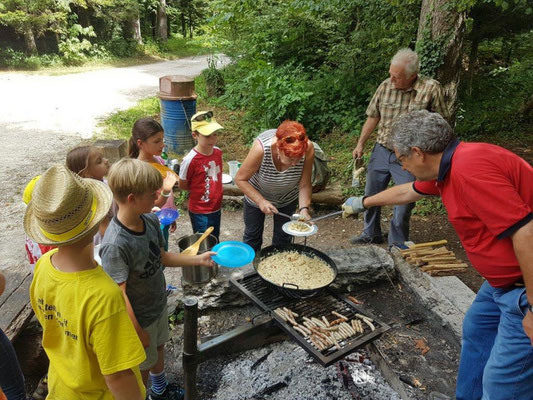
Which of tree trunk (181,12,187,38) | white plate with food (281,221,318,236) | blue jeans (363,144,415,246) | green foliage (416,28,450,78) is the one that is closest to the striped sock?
white plate with food (281,221,318,236)

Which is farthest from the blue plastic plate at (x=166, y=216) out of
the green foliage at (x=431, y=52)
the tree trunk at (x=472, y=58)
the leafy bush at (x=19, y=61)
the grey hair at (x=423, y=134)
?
the leafy bush at (x=19, y=61)

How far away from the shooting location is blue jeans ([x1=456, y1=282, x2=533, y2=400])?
1941mm

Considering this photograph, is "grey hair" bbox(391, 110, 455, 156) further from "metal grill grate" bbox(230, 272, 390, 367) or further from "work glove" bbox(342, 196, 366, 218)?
"metal grill grate" bbox(230, 272, 390, 367)

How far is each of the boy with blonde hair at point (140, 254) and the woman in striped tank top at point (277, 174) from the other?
111 centimetres

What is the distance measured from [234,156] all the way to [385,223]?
12.7 feet

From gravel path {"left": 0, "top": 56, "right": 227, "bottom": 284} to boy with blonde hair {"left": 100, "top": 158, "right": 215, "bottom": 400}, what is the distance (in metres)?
1.72

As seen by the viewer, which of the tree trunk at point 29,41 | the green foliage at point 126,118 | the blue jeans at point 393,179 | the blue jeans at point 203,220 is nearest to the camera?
the blue jeans at point 203,220

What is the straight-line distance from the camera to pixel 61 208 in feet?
4.43

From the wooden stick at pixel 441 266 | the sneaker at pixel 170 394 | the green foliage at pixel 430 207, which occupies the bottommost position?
the sneaker at pixel 170 394

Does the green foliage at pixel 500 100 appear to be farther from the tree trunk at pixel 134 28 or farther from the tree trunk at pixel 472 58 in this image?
the tree trunk at pixel 134 28

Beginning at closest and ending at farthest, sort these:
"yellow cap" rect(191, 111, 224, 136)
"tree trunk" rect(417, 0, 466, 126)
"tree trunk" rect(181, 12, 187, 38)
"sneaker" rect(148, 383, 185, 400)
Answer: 1. "sneaker" rect(148, 383, 185, 400)
2. "yellow cap" rect(191, 111, 224, 136)
3. "tree trunk" rect(417, 0, 466, 126)
4. "tree trunk" rect(181, 12, 187, 38)

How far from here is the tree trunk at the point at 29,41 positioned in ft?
55.6

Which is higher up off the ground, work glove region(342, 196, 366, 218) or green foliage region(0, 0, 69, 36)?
green foliage region(0, 0, 69, 36)

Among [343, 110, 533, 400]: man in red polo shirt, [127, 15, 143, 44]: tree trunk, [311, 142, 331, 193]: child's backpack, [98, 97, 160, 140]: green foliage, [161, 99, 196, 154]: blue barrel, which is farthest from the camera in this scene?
[127, 15, 143, 44]: tree trunk
